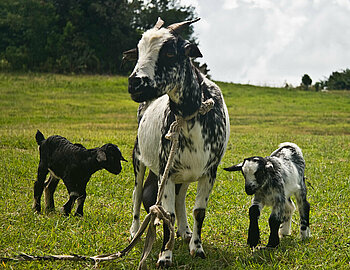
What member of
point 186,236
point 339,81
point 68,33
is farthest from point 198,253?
point 339,81

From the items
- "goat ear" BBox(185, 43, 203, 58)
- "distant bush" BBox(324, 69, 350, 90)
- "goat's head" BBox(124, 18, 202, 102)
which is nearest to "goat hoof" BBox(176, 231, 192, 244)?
"goat's head" BBox(124, 18, 202, 102)

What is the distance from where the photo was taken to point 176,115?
15.7ft

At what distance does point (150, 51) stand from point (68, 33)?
34287 mm

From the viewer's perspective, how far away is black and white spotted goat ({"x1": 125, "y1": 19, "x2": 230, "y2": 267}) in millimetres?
4305

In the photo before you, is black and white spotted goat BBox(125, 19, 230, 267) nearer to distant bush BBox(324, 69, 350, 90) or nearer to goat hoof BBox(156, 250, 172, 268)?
Answer: goat hoof BBox(156, 250, 172, 268)

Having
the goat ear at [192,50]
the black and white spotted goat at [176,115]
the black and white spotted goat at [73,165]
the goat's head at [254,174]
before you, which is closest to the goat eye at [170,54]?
the black and white spotted goat at [176,115]

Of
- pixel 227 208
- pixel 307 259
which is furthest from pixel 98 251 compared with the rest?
pixel 227 208

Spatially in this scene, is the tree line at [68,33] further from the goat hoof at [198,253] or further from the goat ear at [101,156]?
the goat hoof at [198,253]

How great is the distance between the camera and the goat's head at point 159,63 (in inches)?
164

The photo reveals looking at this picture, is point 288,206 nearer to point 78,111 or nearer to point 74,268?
point 74,268

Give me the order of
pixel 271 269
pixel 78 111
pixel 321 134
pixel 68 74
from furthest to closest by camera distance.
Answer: pixel 68 74 < pixel 78 111 < pixel 321 134 < pixel 271 269

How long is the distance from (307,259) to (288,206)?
34.5 inches

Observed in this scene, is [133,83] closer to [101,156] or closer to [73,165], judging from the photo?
[101,156]

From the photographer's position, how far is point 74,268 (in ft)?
16.0
